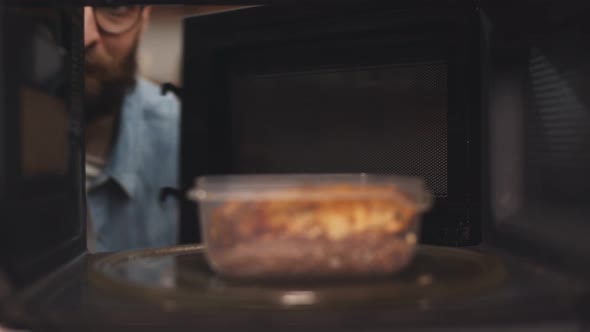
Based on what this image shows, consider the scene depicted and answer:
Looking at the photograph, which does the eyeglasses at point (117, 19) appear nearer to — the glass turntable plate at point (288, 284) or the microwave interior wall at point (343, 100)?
the microwave interior wall at point (343, 100)

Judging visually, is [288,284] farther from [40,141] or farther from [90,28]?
[90,28]

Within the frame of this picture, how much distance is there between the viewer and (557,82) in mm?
628

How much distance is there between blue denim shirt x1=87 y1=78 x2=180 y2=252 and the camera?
83cm

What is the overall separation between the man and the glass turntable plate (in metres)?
0.23

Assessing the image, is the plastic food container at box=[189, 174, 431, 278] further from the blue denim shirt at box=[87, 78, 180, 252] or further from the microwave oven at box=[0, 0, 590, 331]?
the blue denim shirt at box=[87, 78, 180, 252]

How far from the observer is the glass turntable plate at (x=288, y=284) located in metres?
0.43

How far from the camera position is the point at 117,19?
845mm

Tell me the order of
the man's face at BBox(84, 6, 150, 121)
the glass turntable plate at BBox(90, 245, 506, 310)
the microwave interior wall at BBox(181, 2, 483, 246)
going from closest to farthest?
the glass turntable plate at BBox(90, 245, 506, 310)
the microwave interior wall at BBox(181, 2, 483, 246)
the man's face at BBox(84, 6, 150, 121)

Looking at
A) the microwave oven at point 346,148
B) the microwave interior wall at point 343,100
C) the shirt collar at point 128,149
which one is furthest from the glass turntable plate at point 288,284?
the shirt collar at point 128,149

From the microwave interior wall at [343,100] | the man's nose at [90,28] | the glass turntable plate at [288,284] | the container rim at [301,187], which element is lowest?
the glass turntable plate at [288,284]

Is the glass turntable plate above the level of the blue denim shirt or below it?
below

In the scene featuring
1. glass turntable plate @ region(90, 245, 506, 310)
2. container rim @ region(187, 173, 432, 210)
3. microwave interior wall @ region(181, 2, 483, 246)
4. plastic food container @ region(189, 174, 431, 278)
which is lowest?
glass turntable plate @ region(90, 245, 506, 310)

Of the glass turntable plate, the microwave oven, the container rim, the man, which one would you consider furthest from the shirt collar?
the container rim

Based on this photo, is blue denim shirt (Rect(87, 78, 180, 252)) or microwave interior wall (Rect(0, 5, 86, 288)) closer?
microwave interior wall (Rect(0, 5, 86, 288))
